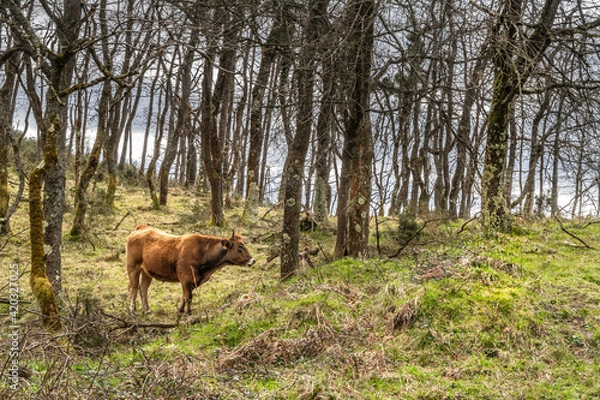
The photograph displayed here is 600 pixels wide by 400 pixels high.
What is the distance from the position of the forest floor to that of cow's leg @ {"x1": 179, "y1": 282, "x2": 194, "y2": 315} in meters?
0.25

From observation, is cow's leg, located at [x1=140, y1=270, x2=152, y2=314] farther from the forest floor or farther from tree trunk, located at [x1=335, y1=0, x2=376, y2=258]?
tree trunk, located at [x1=335, y1=0, x2=376, y2=258]

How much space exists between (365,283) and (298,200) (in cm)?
227

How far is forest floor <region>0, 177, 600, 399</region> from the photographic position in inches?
181

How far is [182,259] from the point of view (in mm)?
10133

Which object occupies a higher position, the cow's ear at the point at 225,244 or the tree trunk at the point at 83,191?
the tree trunk at the point at 83,191

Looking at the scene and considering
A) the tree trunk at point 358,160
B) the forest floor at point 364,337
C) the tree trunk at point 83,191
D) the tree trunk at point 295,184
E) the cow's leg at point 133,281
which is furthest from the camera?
the tree trunk at point 83,191

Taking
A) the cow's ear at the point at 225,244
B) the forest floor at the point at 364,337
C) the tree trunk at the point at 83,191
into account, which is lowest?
the forest floor at the point at 364,337

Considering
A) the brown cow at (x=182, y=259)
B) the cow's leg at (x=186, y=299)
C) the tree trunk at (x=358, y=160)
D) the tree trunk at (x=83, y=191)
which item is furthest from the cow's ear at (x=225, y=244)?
the tree trunk at (x=83, y=191)

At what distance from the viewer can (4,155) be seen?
13328mm

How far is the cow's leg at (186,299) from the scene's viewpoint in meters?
9.44

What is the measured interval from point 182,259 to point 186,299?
89 centimetres

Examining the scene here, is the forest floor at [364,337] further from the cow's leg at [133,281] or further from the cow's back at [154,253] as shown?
the cow's back at [154,253]

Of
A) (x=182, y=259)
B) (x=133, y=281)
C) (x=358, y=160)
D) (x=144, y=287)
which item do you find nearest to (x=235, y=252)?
(x=182, y=259)

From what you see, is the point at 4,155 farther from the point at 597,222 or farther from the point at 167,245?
the point at 597,222
